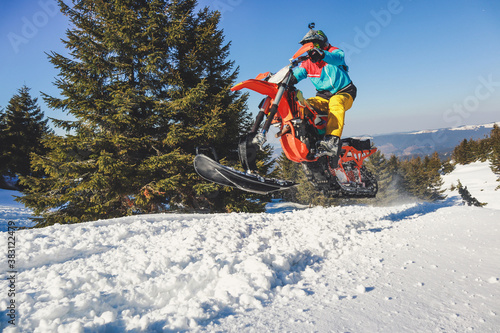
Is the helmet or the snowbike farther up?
the helmet

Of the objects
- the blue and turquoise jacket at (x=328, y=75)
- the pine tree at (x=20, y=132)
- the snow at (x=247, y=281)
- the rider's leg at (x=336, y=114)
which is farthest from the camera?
the pine tree at (x=20, y=132)

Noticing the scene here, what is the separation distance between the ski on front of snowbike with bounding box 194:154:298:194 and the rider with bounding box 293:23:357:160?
108 cm

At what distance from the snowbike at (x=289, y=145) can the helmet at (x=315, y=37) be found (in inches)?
16.0

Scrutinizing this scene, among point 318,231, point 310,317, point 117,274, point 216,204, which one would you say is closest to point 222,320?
point 310,317

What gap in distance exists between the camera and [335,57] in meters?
3.84

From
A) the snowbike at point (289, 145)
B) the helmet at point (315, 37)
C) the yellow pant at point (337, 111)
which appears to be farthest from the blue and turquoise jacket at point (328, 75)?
the helmet at point (315, 37)

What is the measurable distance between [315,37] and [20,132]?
28.6m

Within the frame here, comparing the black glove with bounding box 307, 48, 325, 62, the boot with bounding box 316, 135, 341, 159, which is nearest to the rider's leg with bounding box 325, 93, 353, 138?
the boot with bounding box 316, 135, 341, 159

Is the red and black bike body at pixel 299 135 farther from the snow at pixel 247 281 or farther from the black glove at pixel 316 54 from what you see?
the snow at pixel 247 281

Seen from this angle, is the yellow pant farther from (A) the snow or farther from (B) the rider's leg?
(A) the snow

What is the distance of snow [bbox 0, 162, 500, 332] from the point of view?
6.03ft

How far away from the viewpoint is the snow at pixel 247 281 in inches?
72.4

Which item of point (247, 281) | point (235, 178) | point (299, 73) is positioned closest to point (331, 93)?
point (299, 73)

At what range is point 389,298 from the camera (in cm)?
226
